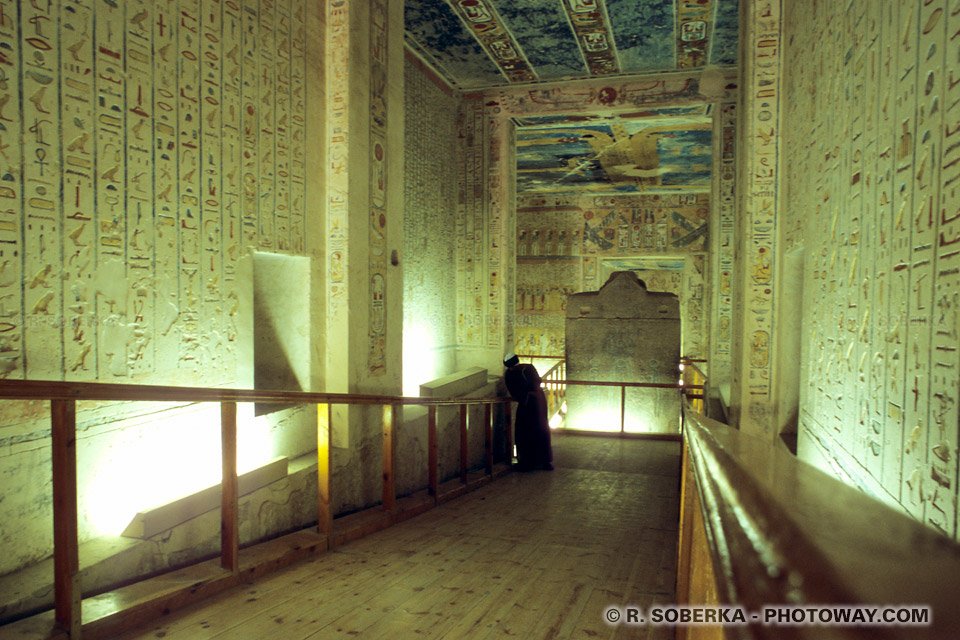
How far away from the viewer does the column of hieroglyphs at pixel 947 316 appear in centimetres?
152

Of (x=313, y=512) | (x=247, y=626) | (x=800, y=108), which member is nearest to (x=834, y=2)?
(x=800, y=108)

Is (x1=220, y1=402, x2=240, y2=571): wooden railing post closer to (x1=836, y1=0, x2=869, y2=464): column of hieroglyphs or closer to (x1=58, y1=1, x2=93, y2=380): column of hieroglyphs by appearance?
(x1=58, y1=1, x2=93, y2=380): column of hieroglyphs

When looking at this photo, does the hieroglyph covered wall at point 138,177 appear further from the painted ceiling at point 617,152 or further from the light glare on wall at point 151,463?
the painted ceiling at point 617,152

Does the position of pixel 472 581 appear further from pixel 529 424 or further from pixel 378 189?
pixel 529 424

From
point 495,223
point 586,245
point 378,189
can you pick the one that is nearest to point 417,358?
point 495,223

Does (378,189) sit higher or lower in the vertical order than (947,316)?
higher

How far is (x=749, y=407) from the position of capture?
528 centimetres

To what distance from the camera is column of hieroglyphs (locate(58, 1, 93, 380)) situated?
3039 millimetres

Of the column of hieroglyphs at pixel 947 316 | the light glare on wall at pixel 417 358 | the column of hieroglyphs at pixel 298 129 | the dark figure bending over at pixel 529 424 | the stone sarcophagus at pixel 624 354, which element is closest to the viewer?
the column of hieroglyphs at pixel 947 316

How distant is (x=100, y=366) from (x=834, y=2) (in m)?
4.29

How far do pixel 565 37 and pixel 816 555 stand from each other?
28.0 ft

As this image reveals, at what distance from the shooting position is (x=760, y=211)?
5.22 meters

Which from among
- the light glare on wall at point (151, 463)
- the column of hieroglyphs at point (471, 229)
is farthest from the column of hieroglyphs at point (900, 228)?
the column of hieroglyphs at point (471, 229)

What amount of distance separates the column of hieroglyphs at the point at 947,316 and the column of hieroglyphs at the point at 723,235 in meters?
7.81
